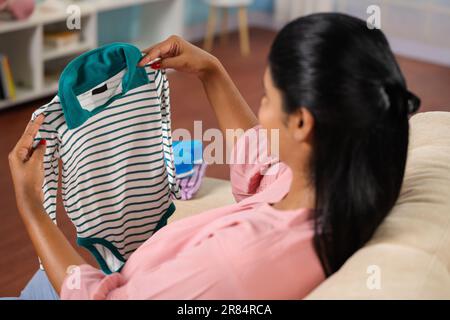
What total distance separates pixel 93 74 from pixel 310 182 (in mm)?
664

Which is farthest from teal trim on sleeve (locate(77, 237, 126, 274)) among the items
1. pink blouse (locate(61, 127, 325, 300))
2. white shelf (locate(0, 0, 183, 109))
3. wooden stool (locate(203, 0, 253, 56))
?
wooden stool (locate(203, 0, 253, 56))

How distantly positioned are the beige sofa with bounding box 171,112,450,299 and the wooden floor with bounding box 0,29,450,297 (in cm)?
146

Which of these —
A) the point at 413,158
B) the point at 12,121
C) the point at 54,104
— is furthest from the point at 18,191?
the point at 12,121

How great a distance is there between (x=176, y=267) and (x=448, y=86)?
379 centimetres

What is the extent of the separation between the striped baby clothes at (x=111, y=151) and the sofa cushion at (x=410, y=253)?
2.06 feet

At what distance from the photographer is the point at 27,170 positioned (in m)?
1.34

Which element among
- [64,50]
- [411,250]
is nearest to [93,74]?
[411,250]

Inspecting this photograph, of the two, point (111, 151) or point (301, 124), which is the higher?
point (301, 124)

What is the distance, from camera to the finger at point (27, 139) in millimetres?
1369

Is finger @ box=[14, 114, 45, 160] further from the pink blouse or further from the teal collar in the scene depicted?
the pink blouse

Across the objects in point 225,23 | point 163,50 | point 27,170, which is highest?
point 163,50

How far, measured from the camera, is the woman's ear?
1.09 m

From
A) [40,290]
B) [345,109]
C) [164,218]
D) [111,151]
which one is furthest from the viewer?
[164,218]

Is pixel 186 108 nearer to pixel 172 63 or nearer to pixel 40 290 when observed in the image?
pixel 172 63
